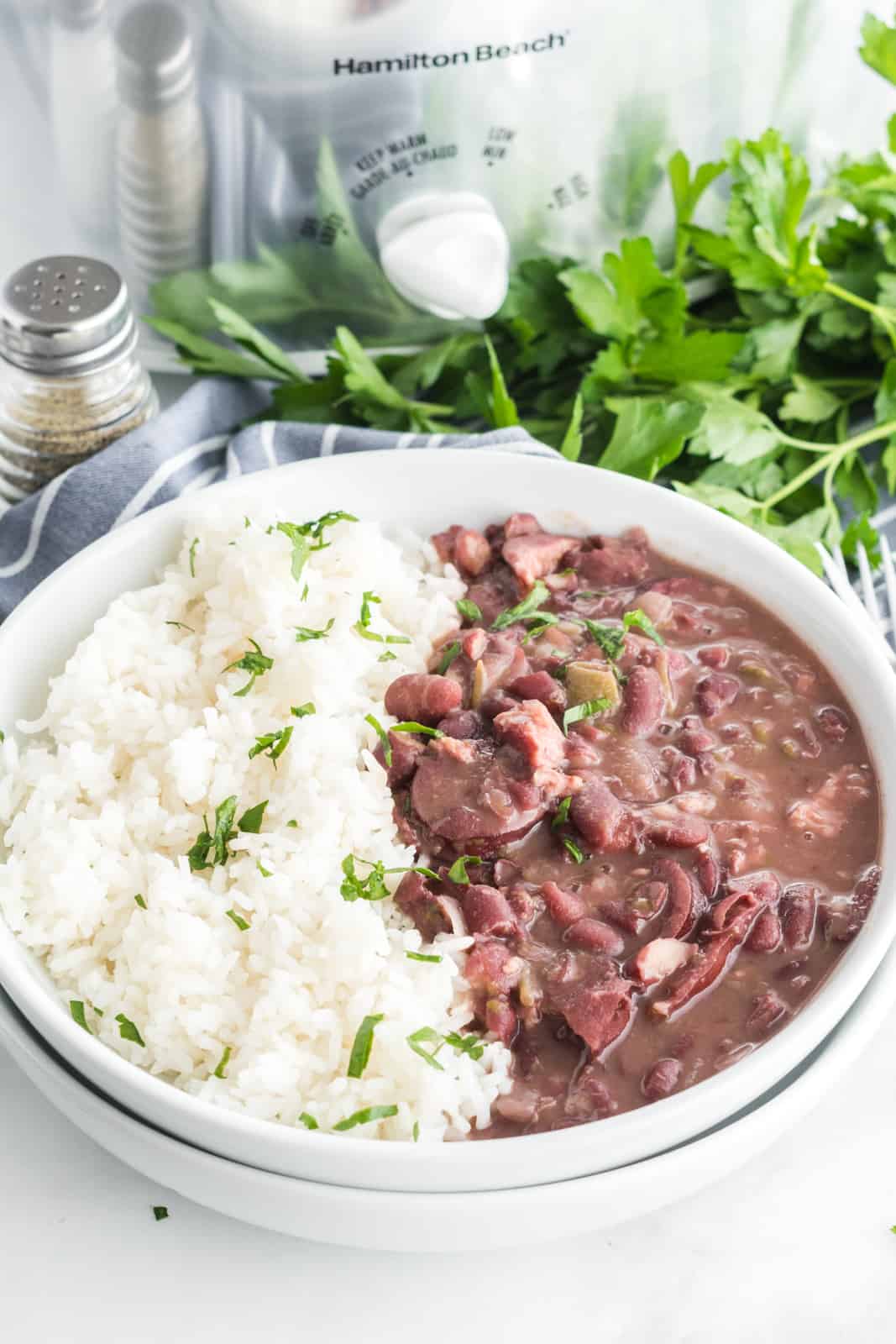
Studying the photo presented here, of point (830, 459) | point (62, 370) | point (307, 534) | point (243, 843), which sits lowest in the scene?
point (830, 459)

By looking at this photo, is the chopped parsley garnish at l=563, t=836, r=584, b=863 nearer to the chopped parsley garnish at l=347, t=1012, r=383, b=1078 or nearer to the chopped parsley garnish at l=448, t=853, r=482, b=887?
the chopped parsley garnish at l=448, t=853, r=482, b=887

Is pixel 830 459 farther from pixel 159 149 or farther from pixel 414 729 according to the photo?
pixel 159 149

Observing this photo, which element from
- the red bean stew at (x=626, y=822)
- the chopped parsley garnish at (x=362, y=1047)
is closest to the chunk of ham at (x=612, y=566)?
the red bean stew at (x=626, y=822)

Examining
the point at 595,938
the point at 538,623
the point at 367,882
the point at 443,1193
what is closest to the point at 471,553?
the point at 538,623

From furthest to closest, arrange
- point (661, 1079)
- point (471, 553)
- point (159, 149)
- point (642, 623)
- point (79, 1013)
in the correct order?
point (159, 149) < point (471, 553) < point (642, 623) < point (79, 1013) < point (661, 1079)

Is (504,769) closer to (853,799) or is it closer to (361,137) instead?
(853,799)

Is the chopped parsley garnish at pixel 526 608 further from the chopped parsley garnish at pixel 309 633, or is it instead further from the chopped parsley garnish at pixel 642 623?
the chopped parsley garnish at pixel 309 633
